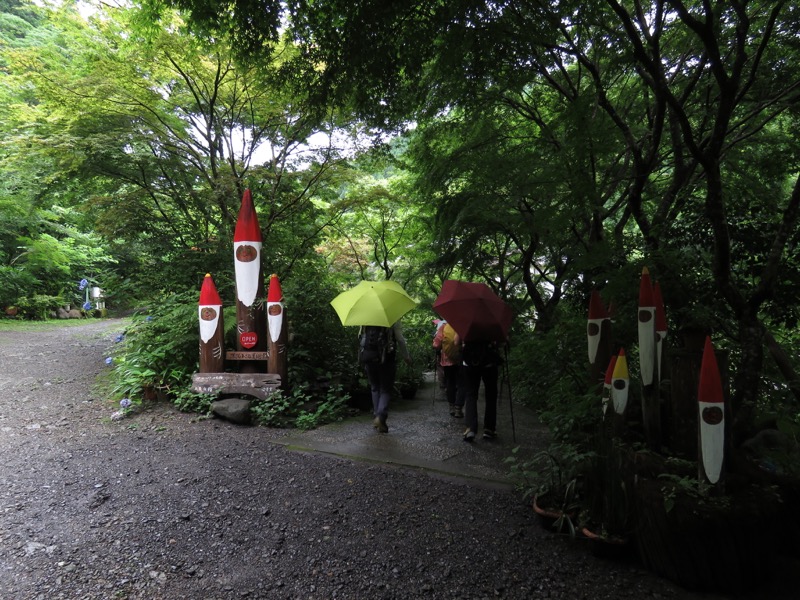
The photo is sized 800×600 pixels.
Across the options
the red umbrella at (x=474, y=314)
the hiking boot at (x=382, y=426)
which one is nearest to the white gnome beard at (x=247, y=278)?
the hiking boot at (x=382, y=426)

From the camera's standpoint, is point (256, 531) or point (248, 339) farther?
point (248, 339)

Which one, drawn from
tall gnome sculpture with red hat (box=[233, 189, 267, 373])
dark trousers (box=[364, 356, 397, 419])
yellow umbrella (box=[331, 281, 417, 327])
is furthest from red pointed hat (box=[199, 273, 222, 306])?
dark trousers (box=[364, 356, 397, 419])

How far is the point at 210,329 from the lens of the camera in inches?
245

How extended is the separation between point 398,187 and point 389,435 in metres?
5.40

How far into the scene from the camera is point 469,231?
25.2 feet

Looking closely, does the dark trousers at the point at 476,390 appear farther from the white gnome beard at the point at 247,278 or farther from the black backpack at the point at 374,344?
the white gnome beard at the point at 247,278

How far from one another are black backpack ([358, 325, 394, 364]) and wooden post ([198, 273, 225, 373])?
2151 millimetres

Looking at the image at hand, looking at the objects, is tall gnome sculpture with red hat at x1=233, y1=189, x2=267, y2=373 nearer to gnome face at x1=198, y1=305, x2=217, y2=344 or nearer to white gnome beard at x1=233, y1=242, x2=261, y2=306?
white gnome beard at x1=233, y1=242, x2=261, y2=306

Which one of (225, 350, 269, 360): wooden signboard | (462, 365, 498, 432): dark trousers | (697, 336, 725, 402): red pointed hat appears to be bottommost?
(462, 365, 498, 432): dark trousers

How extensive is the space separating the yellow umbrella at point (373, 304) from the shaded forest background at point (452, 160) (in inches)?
57.3

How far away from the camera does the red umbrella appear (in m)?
4.74

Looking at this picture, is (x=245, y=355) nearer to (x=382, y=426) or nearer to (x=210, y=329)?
(x=210, y=329)

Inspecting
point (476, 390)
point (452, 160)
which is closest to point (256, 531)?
point (476, 390)

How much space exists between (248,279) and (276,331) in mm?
858
